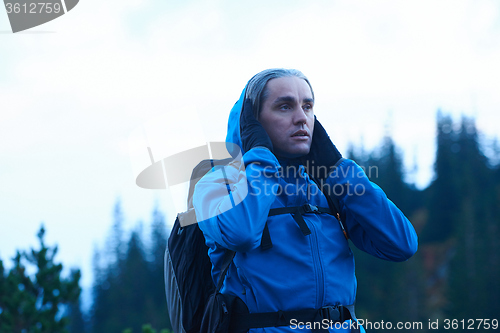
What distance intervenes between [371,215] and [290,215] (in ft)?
1.76

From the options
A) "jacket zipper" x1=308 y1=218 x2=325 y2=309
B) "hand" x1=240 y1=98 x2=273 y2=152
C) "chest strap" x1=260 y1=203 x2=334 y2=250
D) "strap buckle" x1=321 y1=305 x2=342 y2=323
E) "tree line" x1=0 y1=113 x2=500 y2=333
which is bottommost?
"tree line" x1=0 y1=113 x2=500 y2=333

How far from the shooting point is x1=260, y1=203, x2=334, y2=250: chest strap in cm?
261

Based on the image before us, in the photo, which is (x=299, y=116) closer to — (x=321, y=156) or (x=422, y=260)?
(x=321, y=156)

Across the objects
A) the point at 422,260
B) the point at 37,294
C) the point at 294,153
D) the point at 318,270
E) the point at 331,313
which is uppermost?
the point at 294,153

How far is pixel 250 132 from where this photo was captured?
295 cm

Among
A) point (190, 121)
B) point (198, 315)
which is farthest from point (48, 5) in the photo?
point (198, 315)

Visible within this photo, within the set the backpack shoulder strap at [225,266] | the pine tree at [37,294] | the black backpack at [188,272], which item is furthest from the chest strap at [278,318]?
the pine tree at [37,294]

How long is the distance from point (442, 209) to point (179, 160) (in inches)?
3039

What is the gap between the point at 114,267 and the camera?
257ft

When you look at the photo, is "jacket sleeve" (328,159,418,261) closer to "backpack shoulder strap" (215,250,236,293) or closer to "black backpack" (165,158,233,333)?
"backpack shoulder strap" (215,250,236,293)

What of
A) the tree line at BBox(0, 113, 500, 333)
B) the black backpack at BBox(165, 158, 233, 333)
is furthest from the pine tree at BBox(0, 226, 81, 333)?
the tree line at BBox(0, 113, 500, 333)

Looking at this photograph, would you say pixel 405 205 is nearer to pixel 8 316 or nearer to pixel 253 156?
pixel 8 316

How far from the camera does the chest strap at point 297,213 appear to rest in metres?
2.61

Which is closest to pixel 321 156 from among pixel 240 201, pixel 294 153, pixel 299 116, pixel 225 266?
pixel 294 153
